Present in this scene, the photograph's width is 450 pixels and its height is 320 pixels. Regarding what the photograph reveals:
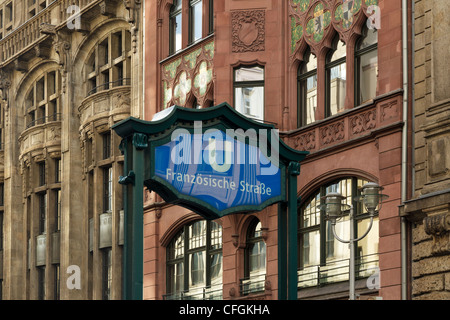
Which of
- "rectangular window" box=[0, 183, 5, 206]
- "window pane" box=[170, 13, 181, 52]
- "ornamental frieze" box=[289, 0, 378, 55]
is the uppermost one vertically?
"window pane" box=[170, 13, 181, 52]

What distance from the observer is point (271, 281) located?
105ft

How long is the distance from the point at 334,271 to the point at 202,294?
6.77 meters

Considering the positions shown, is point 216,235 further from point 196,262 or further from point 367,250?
point 367,250

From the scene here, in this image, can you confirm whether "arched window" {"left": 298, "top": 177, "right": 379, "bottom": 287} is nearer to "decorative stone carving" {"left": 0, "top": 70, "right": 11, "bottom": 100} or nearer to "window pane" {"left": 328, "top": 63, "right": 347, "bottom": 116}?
"window pane" {"left": 328, "top": 63, "right": 347, "bottom": 116}

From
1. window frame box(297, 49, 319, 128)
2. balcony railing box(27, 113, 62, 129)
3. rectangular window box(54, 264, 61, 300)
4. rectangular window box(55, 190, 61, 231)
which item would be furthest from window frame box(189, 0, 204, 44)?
rectangular window box(54, 264, 61, 300)

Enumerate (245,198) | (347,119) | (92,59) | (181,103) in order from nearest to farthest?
(245,198) → (347,119) → (181,103) → (92,59)

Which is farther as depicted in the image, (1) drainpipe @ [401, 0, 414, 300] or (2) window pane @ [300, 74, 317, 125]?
(2) window pane @ [300, 74, 317, 125]

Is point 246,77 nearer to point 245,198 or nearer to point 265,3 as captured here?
point 265,3

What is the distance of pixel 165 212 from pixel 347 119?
9.76 meters

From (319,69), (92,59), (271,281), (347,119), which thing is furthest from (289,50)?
(92,59)

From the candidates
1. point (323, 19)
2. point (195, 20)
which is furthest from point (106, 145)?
point (323, 19)

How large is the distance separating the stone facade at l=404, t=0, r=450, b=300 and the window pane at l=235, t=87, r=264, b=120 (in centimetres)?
725

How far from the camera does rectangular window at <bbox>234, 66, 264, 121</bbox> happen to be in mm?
34156

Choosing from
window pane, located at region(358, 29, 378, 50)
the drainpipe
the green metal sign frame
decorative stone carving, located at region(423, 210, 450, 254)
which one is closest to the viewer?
the green metal sign frame
